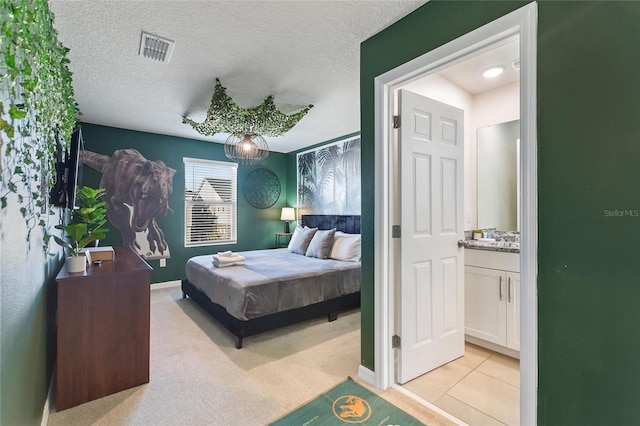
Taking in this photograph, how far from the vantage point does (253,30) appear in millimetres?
1999

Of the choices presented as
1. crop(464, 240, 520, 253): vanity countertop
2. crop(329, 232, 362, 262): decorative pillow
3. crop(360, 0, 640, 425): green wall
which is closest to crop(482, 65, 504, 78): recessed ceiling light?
crop(360, 0, 640, 425): green wall

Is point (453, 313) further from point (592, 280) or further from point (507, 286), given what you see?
point (592, 280)

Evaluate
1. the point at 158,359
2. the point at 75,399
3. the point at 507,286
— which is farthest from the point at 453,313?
the point at 75,399

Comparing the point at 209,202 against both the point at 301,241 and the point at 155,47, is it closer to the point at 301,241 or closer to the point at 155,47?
the point at 301,241

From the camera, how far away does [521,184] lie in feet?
4.45

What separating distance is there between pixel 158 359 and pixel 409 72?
9.59 feet

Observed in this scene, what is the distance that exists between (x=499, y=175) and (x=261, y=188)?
164 inches

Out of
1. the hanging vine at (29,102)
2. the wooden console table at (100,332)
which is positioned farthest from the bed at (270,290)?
the hanging vine at (29,102)

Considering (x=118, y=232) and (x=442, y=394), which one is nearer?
(x=442, y=394)

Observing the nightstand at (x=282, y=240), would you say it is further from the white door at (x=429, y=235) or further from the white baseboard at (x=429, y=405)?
the white baseboard at (x=429, y=405)

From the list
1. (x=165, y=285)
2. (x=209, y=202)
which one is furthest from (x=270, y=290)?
(x=209, y=202)

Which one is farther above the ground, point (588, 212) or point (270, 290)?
point (588, 212)

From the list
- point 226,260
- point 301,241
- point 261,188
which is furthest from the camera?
point 261,188

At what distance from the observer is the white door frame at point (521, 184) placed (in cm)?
131
